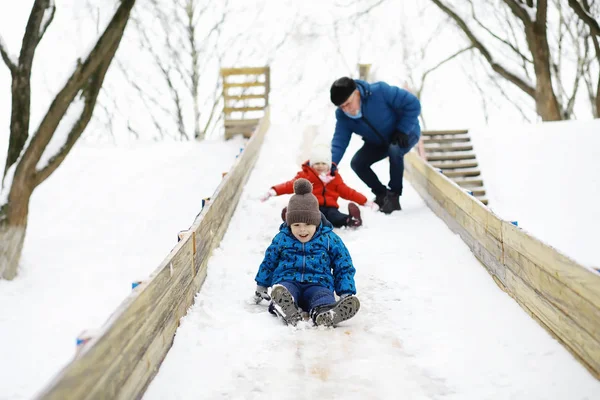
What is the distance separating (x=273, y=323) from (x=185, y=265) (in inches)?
24.7

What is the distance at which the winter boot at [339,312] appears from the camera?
10.8 ft

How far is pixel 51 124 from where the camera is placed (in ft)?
24.7

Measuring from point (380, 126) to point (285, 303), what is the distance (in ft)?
10.3

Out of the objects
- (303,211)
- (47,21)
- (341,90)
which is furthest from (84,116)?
(303,211)

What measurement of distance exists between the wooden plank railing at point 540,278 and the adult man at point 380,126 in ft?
3.67

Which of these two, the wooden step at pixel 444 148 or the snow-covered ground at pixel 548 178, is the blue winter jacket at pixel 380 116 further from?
the wooden step at pixel 444 148

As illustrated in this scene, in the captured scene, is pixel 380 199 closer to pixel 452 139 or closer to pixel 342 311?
pixel 342 311

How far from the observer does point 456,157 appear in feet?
30.9

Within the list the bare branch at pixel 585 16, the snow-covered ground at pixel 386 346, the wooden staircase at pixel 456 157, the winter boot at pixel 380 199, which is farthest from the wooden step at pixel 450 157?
the snow-covered ground at pixel 386 346

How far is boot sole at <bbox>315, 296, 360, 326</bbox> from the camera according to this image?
3.29m

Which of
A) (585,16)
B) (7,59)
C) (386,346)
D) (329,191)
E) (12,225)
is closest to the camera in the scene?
(386,346)

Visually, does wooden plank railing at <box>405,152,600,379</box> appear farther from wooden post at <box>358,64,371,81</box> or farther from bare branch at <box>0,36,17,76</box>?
wooden post at <box>358,64,371,81</box>

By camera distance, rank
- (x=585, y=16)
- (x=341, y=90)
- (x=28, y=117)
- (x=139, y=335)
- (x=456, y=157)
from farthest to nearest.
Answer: (x=585, y=16) → (x=456, y=157) → (x=28, y=117) → (x=341, y=90) → (x=139, y=335)

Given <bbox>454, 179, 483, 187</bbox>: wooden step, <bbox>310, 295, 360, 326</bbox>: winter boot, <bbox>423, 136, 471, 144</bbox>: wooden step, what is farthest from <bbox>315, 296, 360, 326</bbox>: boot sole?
<bbox>423, 136, 471, 144</bbox>: wooden step
